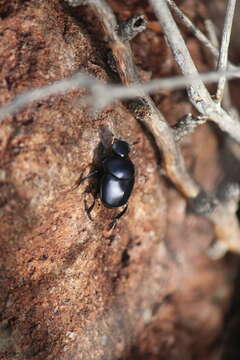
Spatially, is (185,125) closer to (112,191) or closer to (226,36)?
(226,36)

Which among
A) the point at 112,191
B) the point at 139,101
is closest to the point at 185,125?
the point at 139,101

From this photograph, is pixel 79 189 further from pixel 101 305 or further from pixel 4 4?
pixel 4 4

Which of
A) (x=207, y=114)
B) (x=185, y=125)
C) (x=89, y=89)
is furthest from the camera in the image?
(x=185, y=125)

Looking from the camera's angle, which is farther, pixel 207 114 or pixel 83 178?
pixel 207 114

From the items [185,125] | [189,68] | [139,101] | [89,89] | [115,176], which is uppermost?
[89,89]

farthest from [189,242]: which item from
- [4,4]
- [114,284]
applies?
[4,4]
